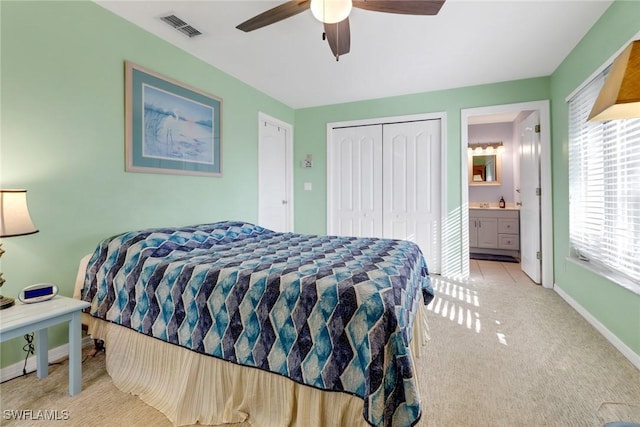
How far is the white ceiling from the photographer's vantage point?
7.43ft

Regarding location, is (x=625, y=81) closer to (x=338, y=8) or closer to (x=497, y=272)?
(x=338, y=8)

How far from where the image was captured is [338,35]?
6.80 ft

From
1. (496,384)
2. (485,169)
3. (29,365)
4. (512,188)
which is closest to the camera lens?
(496,384)

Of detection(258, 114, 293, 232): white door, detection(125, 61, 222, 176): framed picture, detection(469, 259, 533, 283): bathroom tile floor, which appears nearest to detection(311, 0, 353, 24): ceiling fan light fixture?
detection(125, 61, 222, 176): framed picture

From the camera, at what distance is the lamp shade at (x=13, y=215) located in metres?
1.46

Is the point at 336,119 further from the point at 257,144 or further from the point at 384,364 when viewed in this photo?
the point at 384,364

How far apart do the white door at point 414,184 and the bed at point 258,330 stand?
2299 mm

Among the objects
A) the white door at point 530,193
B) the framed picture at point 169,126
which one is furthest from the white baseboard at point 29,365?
the white door at point 530,193

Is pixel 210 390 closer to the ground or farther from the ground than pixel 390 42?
closer to the ground

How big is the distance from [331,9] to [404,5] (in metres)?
0.43

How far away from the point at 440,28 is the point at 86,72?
2.77m

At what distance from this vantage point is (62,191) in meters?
1.99

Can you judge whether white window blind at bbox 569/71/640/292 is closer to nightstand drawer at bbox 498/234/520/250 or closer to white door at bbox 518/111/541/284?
white door at bbox 518/111/541/284

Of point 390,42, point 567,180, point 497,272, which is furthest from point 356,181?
point 567,180
